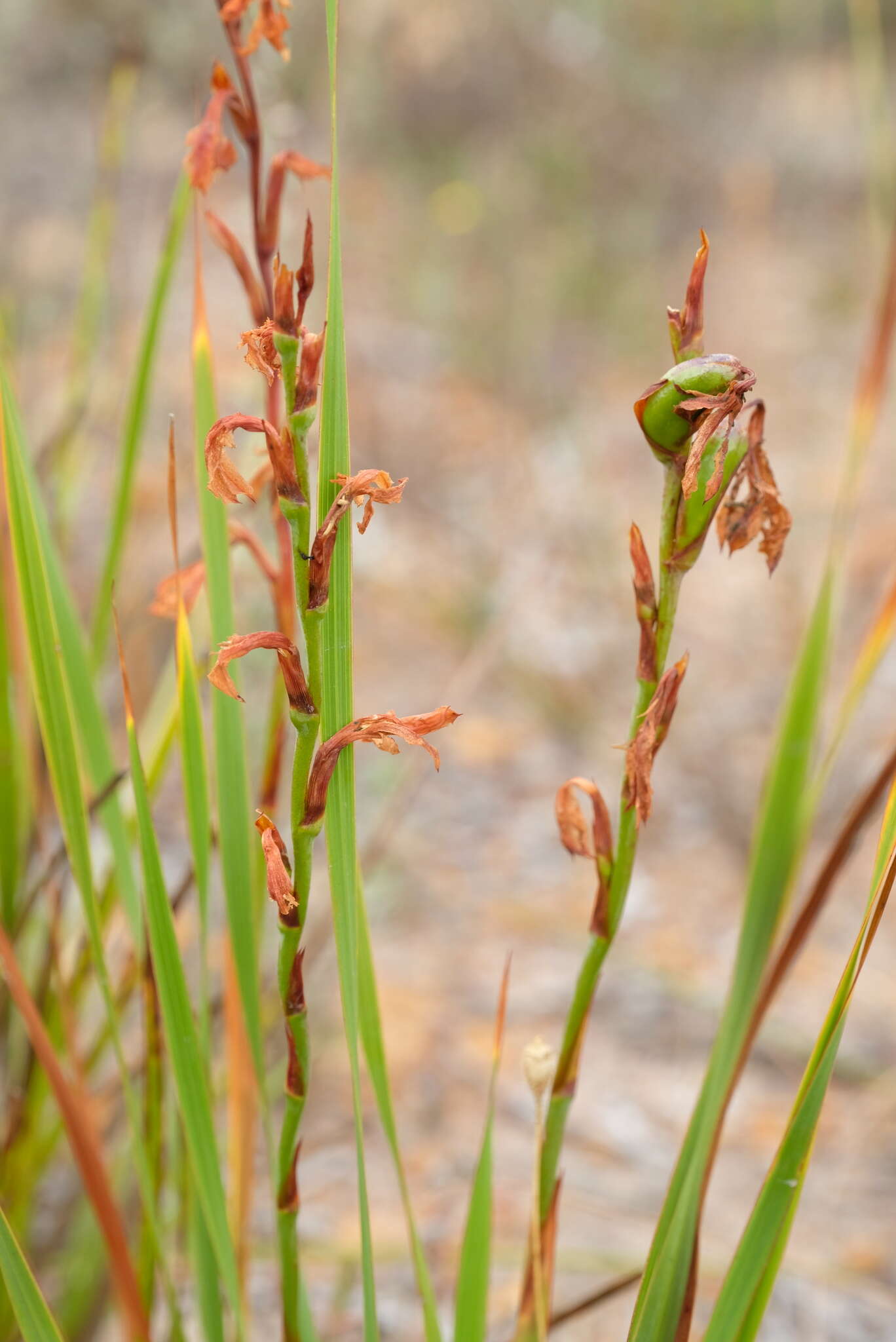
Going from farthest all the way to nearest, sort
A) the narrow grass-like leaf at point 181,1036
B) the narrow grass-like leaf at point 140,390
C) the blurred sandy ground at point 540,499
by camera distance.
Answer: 1. the blurred sandy ground at point 540,499
2. the narrow grass-like leaf at point 140,390
3. the narrow grass-like leaf at point 181,1036

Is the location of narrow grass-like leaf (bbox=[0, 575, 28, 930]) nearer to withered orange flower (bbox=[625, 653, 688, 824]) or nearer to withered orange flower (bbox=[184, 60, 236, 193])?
withered orange flower (bbox=[184, 60, 236, 193])

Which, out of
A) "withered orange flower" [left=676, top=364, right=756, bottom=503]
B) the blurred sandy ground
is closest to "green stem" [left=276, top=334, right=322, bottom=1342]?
"withered orange flower" [left=676, top=364, right=756, bottom=503]

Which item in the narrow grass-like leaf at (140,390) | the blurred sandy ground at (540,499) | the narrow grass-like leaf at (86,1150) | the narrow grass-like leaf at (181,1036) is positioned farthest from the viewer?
the blurred sandy ground at (540,499)

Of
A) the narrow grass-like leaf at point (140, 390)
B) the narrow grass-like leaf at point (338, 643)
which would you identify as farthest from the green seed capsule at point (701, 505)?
the narrow grass-like leaf at point (140, 390)

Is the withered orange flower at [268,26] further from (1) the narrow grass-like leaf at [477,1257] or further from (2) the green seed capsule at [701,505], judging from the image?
(1) the narrow grass-like leaf at [477,1257]

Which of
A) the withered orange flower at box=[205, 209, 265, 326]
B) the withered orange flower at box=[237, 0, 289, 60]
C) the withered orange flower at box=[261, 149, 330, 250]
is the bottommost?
the withered orange flower at box=[205, 209, 265, 326]

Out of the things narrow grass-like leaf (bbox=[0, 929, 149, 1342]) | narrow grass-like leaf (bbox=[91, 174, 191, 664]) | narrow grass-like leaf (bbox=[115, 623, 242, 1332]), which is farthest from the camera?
narrow grass-like leaf (bbox=[91, 174, 191, 664])
